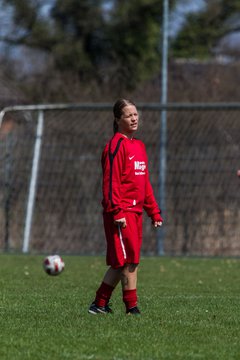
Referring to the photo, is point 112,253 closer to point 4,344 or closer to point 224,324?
point 224,324

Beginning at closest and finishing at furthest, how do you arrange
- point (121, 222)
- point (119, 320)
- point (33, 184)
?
point (119, 320), point (121, 222), point (33, 184)

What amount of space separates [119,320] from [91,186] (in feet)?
44.4

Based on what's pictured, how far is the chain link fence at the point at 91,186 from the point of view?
22.0 m

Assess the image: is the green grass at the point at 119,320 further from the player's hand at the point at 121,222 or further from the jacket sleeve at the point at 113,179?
the jacket sleeve at the point at 113,179

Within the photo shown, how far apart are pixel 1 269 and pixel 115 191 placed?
7141 mm

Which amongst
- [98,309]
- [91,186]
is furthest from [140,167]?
[91,186]

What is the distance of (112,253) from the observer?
A: 9703mm

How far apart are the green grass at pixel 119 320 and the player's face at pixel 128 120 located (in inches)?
63.7

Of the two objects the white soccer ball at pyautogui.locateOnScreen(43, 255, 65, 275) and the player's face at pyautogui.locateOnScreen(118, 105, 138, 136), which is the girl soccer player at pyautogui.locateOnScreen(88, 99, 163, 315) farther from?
the white soccer ball at pyautogui.locateOnScreen(43, 255, 65, 275)

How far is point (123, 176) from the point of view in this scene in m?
9.76

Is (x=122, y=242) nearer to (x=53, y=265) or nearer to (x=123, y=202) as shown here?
(x=123, y=202)

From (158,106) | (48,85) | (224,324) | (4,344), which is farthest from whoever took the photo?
A: (48,85)

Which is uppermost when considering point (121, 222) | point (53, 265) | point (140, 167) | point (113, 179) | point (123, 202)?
point (140, 167)

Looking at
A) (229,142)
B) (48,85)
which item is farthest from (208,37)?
(229,142)
